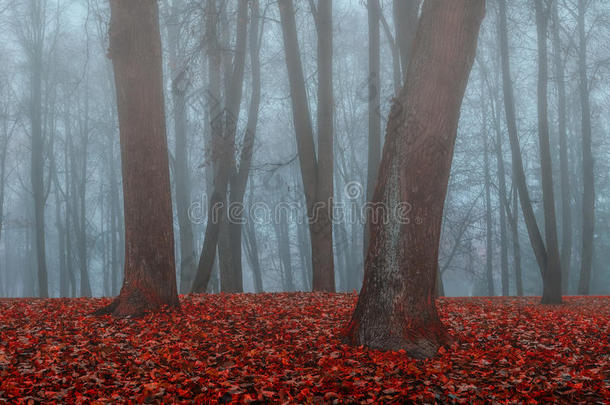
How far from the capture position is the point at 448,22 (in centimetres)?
500

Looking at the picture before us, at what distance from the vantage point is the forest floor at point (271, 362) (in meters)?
3.82

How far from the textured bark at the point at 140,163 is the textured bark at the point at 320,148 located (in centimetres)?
374

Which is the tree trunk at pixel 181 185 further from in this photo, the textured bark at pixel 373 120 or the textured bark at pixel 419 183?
the textured bark at pixel 419 183

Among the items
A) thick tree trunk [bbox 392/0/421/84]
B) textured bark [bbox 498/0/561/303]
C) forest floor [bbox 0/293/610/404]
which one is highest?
thick tree trunk [bbox 392/0/421/84]

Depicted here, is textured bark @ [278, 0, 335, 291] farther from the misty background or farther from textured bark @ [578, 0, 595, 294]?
textured bark @ [578, 0, 595, 294]

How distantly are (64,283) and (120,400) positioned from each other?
21.2m

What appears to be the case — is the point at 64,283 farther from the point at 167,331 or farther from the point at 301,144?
the point at 167,331

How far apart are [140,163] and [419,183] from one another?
3.47 m

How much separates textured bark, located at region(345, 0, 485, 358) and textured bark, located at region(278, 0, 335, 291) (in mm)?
4515

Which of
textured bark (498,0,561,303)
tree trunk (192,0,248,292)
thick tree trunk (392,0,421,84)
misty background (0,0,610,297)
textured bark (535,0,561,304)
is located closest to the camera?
thick tree trunk (392,0,421,84)

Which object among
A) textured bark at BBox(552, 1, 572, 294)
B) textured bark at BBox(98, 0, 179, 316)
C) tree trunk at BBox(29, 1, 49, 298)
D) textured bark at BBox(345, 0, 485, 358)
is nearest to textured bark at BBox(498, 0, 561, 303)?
textured bark at BBox(552, 1, 572, 294)

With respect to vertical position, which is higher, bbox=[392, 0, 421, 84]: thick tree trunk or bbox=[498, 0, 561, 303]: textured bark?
bbox=[392, 0, 421, 84]: thick tree trunk

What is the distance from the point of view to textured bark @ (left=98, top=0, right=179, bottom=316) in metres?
6.32

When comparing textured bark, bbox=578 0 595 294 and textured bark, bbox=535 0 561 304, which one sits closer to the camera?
textured bark, bbox=535 0 561 304
